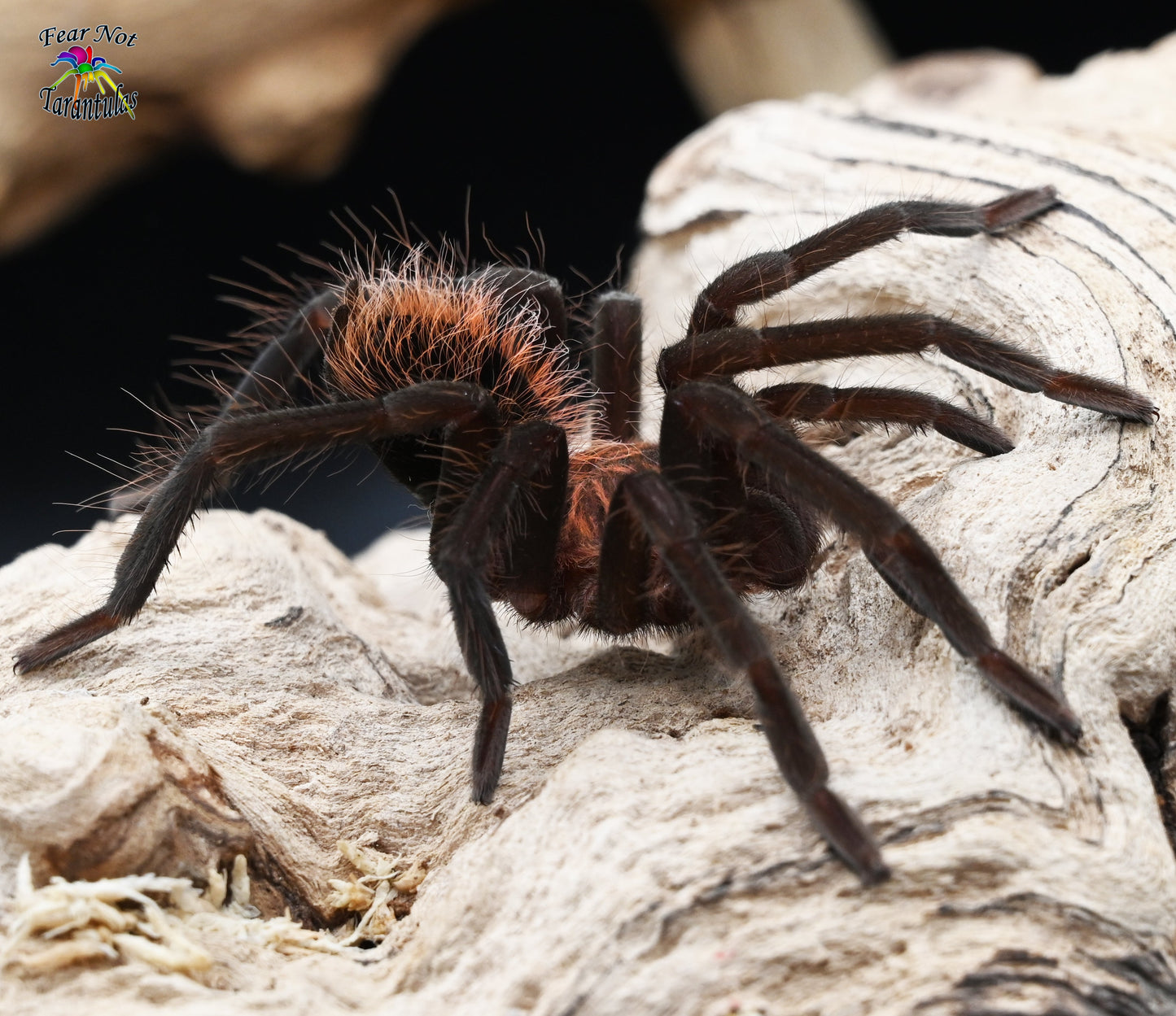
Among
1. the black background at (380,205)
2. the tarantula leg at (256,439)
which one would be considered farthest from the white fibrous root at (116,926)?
the black background at (380,205)

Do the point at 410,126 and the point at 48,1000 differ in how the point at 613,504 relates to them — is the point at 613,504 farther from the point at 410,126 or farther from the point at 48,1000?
the point at 410,126

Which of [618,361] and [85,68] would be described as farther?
[85,68]

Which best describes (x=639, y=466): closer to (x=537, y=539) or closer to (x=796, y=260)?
(x=537, y=539)

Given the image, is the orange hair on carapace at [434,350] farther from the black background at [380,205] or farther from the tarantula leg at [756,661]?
the black background at [380,205]

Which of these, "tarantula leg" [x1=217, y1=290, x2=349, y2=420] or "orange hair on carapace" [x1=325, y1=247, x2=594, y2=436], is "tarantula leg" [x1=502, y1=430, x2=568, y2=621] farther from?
"tarantula leg" [x1=217, y1=290, x2=349, y2=420]

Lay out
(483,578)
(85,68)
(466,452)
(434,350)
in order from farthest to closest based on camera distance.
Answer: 1. (85,68)
2. (434,350)
3. (466,452)
4. (483,578)

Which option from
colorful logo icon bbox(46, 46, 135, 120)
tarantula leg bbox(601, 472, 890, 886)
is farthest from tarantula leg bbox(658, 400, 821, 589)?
colorful logo icon bbox(46, 46, 135, 120)

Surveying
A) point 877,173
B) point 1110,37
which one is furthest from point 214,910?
point 1110,37

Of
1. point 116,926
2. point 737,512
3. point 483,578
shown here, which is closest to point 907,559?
point 737,512
